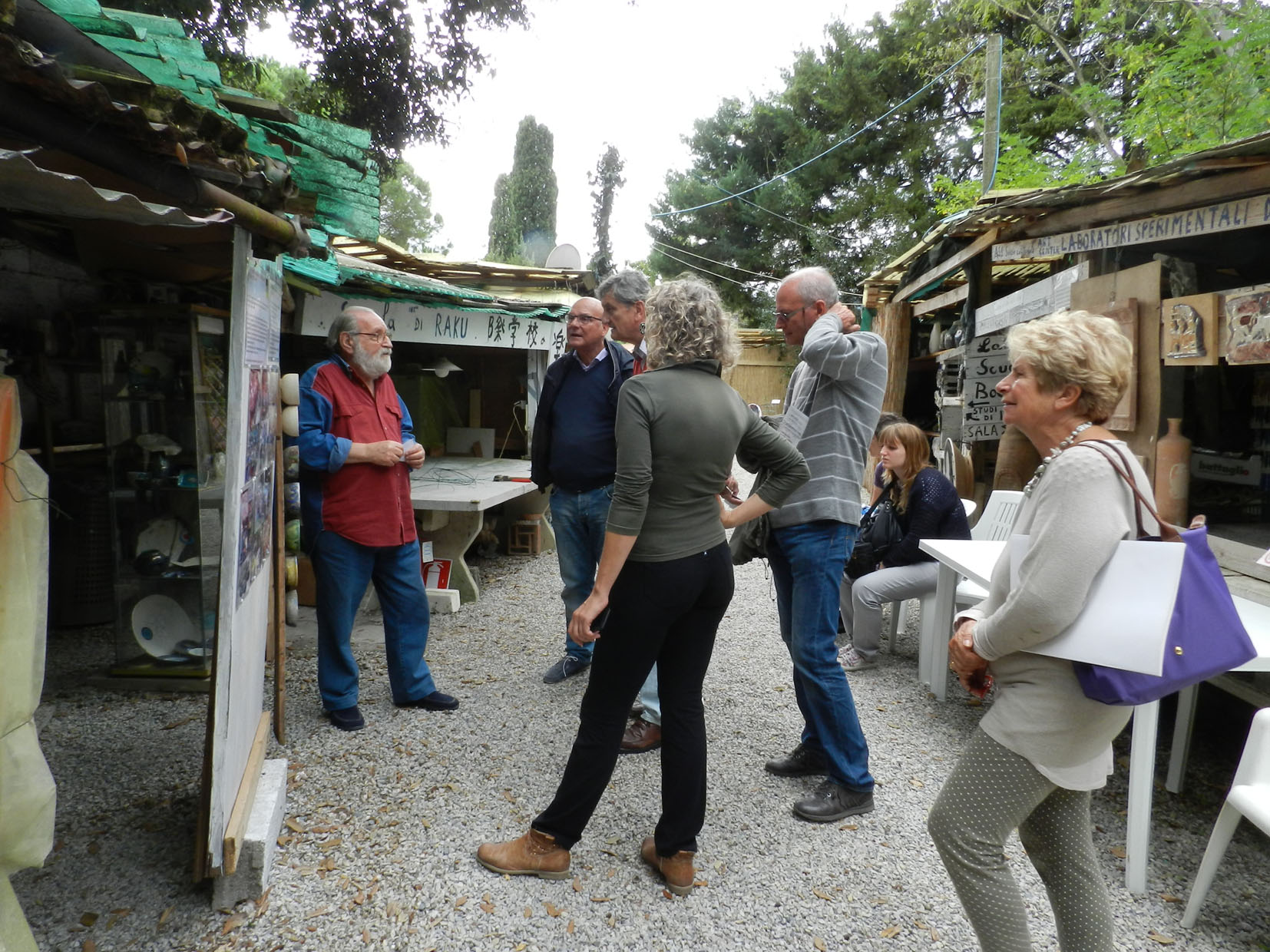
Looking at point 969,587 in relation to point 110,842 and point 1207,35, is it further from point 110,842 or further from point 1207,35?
point 1207,35

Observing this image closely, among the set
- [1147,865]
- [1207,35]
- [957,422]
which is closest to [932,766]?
[1147,865]

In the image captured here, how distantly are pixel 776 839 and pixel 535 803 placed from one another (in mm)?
912

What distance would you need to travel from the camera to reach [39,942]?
220 cm

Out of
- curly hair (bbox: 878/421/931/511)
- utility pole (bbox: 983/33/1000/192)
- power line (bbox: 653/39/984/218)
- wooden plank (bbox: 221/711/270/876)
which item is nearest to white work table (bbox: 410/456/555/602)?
wooden plank (bbox: 221/711/270/876)

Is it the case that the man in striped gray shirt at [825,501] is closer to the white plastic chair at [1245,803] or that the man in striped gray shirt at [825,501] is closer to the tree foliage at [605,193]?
the white plastic chair at [1245,803]

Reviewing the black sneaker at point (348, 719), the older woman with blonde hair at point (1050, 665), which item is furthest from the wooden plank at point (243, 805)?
the older woman with blonde hair at point (1050, 665)

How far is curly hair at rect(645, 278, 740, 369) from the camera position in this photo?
90.0 inches

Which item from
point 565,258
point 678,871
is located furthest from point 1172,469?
point 565,258

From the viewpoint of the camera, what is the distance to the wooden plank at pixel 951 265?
568cm

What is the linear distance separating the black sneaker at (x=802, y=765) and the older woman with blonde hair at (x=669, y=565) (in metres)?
0.88

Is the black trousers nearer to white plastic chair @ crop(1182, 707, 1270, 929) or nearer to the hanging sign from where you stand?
white plastic chair @ crop(1182, 707, 1270, 929)

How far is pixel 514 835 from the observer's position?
2.82 m

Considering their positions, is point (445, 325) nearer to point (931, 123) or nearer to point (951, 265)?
point (951, 265)

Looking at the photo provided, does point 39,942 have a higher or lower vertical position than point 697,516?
lower
